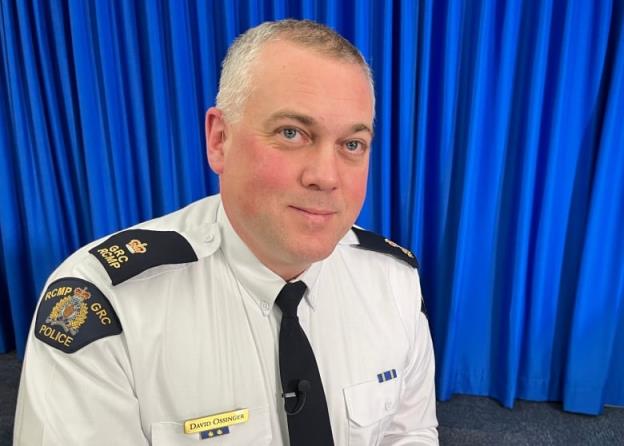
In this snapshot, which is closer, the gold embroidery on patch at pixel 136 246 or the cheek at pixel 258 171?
the cheek at pixel 258 171

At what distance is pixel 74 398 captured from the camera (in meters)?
0.75

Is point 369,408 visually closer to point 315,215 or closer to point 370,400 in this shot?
point 370,400

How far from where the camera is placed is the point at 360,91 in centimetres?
81

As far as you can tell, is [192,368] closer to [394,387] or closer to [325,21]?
[394,387]

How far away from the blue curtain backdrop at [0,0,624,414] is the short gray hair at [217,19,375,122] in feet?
2.38

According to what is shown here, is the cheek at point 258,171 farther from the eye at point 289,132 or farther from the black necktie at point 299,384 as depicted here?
the black necktie at point 299,384

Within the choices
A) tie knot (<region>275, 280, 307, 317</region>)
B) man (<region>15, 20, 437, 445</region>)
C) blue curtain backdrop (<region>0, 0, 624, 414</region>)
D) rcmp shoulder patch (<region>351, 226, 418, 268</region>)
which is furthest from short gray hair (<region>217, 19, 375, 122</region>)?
blue curtain backdrop (<region>0, 0, 624, 414</region>)

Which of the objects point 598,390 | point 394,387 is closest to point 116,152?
point 394,387

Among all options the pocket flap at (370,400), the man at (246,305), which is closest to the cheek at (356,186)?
the man at (246,305)

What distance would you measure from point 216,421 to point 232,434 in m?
0.04

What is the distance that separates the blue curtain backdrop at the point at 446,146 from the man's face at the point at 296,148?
2.56ft

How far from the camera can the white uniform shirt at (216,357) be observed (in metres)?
0.76

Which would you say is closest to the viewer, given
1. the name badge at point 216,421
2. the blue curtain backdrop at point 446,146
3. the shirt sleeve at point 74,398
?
the shirt sleeve at point 74,398

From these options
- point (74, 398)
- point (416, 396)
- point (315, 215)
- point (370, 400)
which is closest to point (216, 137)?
point (315, 215)
